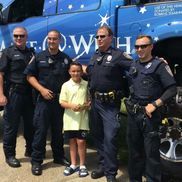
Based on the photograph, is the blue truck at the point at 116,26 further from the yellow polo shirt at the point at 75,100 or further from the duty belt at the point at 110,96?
the yellow polo shirt at the point at 75,100

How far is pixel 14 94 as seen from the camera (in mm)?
5266

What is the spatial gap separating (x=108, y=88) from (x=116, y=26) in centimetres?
101

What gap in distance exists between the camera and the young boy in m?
4.95

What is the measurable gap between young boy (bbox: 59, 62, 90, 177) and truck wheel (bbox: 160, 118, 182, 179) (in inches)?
35.4

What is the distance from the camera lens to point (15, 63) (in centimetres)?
522

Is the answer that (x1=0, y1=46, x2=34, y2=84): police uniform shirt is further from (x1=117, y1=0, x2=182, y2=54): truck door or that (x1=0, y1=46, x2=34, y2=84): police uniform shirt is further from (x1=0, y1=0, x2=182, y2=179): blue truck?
(x1=117, y1=0, x2=182, y2=54): truck door

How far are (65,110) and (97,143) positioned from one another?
0.55m

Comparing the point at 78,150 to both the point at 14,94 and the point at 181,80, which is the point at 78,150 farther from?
the point at 181,80

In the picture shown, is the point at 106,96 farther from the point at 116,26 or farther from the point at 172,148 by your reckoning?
the point at 116,26

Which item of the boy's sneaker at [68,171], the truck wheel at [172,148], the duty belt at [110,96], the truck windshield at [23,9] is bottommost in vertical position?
the boy's sneaker at [68,171]

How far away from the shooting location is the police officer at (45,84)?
5020 mm

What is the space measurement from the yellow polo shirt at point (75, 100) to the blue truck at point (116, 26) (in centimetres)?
76

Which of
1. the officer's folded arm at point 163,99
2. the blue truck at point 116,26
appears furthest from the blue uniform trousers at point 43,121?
the officer's folded arm at point 163,99

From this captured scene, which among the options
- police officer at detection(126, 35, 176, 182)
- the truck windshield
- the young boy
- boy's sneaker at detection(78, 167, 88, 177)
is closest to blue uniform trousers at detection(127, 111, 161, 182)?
police officer at detection(126, 35, 176, 182)
